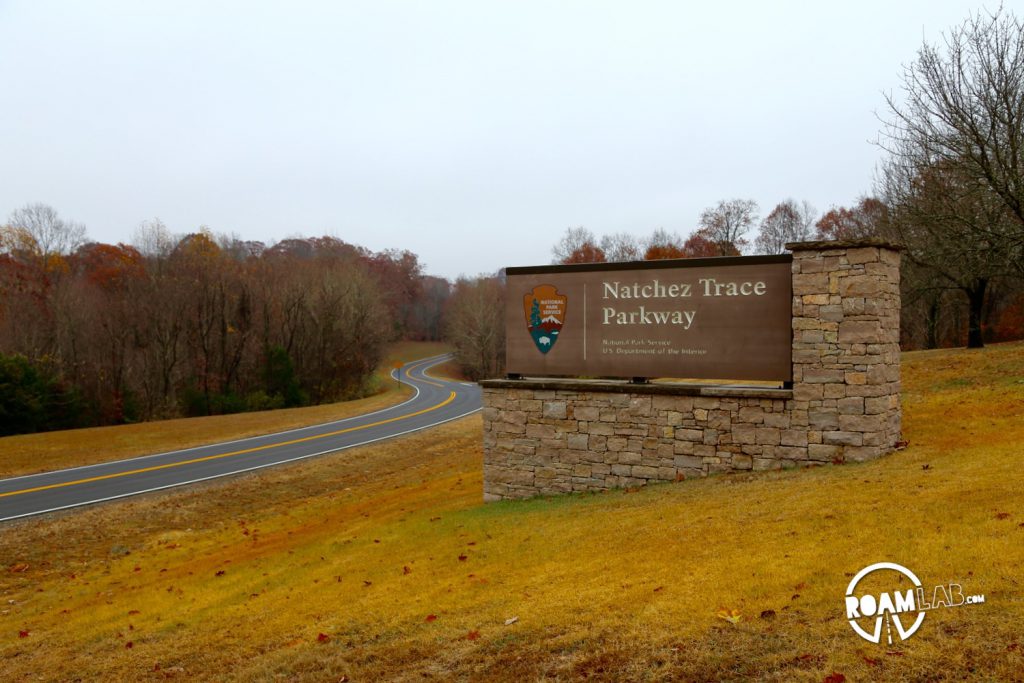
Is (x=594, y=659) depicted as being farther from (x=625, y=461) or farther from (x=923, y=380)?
(x=923, y=380)

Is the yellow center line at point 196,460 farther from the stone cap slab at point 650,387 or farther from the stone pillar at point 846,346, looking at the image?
the stone pillar at point 846,346

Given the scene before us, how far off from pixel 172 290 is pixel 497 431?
45.9m

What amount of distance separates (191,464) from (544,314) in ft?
53.7

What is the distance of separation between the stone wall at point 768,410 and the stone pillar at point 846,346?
0.01 metres

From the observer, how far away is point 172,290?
50.3m

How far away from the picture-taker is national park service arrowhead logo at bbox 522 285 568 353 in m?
12.0

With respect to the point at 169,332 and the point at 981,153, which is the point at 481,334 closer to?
the point at 169,332

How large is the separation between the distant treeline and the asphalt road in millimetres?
13872

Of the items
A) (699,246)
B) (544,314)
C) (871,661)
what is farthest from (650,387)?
(699,246)

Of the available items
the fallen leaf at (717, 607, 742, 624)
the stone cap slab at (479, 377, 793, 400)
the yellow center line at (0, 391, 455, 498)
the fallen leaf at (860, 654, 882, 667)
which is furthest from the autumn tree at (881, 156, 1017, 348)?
the yellow center line at (0, 391, 455, 498)

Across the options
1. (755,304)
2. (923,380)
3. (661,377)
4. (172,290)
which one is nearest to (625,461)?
(661,377)

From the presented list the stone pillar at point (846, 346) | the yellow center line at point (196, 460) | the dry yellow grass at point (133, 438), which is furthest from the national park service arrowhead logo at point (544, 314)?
the dry yellow grass at point (133, 438)

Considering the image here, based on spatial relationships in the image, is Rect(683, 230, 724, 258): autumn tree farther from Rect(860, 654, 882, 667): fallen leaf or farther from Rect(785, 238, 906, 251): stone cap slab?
Rect(860, 654, 882, 667): fallen leaf

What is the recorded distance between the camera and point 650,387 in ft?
35.4
